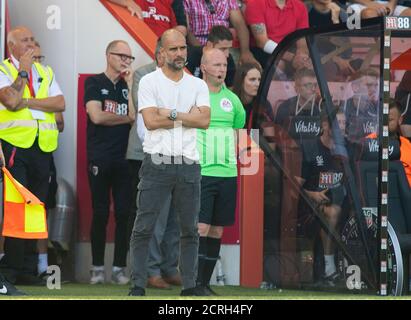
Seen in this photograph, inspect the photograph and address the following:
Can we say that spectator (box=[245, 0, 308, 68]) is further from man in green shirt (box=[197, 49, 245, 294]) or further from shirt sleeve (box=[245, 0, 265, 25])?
man in green shirt (box=[197, 49, 245, 294])

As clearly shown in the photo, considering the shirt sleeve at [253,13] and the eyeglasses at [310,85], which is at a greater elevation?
the shirt sleeve at [253,13]

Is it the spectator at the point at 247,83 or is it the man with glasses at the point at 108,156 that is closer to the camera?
the man with glasses at the point at 108,156

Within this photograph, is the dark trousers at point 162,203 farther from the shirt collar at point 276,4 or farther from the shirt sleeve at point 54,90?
the shirt collar at point 276,4

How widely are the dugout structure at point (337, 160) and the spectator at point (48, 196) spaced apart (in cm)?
195

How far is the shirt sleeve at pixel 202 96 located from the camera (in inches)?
417

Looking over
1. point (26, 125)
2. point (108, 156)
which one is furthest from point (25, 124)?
point (108, 156)

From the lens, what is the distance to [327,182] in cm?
1216

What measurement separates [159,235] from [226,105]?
1.56m

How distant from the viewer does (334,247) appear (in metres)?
12.1

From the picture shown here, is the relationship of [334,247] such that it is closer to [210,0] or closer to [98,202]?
[98,202]

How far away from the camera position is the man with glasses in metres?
12.8

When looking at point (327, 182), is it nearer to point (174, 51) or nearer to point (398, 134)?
point (398, 134)

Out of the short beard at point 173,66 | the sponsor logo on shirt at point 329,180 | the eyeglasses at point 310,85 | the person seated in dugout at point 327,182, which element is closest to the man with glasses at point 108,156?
the eyeglasses at point 310,85

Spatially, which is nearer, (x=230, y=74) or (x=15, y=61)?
(x=15, y=61)
